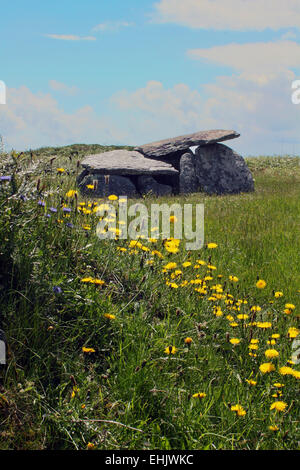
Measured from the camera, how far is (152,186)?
13492mm

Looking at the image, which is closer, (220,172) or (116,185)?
(116,185)

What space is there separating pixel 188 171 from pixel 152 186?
1.08 m

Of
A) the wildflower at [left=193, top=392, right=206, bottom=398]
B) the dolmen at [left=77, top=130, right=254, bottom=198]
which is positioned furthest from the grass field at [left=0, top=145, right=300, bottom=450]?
the dolmen at [left=77, top=130, right=254, bottom=198]

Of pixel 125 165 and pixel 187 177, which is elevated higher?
pixel 125 165

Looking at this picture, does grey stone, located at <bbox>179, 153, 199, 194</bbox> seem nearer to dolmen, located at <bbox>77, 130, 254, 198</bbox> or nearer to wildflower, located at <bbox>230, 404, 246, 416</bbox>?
dolmen, located at <bbox>77, 130, 254, 198</bbox>

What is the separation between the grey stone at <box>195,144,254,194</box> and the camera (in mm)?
13562

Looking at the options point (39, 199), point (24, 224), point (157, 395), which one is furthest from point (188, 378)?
point (39, 199)

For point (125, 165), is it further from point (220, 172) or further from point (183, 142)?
point (220, 172)

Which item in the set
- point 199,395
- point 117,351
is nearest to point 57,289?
point 117,351

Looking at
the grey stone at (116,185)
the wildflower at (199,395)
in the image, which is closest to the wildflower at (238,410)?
the wildflower at (199,395)

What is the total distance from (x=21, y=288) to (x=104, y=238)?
1266mm

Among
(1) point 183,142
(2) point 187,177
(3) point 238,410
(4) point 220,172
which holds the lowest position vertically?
(3) point 238,410

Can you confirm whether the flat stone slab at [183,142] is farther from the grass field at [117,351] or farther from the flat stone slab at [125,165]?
the grass field at [117,351]

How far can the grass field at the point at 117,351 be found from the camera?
2.80 m
